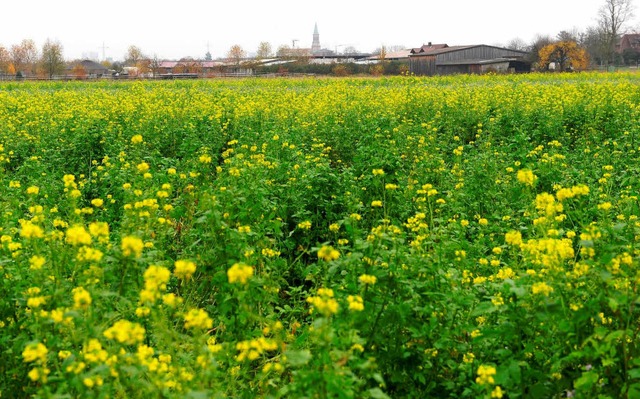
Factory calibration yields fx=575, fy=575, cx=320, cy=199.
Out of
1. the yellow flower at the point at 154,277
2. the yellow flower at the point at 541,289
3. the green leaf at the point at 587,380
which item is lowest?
the green leaf at the point at 587,380

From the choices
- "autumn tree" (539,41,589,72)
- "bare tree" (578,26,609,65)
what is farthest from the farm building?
"bare tree" (578,26,609,65)

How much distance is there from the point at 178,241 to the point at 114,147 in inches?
112

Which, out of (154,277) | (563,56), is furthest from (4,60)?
(154,277)

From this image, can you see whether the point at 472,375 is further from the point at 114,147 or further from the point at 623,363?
the point at 114,147

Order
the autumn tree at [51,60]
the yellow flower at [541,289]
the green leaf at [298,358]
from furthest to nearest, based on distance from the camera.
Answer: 1. the autumn tree at [51,60]
2. the yellow flower at [541,289]
3. the green leaf at [298,358]

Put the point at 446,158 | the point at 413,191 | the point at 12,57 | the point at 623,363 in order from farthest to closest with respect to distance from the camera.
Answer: the point at 12,57 → the point at 446,158 → the point at 413,191 → the point at 623,363

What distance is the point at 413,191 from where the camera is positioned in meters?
6.61

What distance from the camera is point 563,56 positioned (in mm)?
50750

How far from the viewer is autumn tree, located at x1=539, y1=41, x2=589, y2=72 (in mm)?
49938

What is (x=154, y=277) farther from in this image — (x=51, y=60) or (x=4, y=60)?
(x=4, y=60)

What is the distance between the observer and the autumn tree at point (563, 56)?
49.9 metres

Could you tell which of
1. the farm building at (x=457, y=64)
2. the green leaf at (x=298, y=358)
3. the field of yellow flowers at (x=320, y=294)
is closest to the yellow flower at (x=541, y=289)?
the field of yellow flowers at (x=320, y=294)

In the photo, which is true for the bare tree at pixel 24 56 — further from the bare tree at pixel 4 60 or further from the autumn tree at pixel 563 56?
the autumn tree at pixel 563 56

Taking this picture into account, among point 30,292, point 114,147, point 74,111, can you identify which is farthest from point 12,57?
point 30,292
